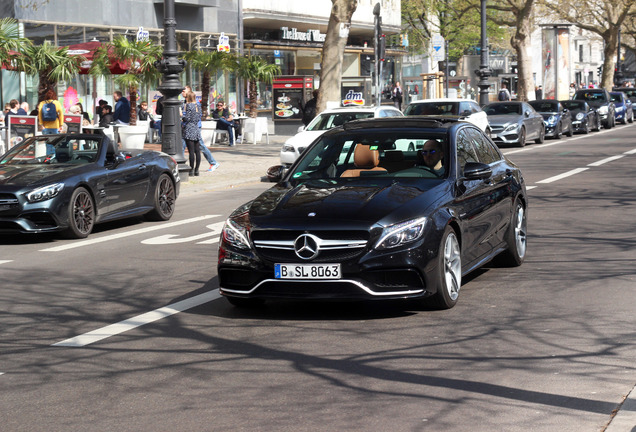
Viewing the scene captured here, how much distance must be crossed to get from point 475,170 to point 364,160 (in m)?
1.00

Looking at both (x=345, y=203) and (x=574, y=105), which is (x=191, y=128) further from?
(x=574, y=105)

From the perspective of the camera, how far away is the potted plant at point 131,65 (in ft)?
91.1

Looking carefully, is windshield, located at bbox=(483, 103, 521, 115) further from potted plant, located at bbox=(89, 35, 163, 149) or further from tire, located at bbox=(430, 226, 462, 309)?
tire, located at bbox=(430, 226, 462, 309)

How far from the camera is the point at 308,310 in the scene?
27.7ft

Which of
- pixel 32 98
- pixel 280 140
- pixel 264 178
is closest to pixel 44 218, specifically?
pixel 264 178

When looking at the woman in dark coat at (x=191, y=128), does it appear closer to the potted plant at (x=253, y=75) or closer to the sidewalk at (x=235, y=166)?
the sidewalk at (x=235, y=166)

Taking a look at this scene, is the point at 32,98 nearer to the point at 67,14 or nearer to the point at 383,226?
the point at 67,14

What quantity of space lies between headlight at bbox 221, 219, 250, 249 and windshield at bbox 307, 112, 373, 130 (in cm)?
1676

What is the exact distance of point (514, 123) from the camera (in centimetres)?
3306

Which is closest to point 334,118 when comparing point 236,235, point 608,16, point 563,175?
point 563,175

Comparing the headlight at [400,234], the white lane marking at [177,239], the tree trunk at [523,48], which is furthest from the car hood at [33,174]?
the tree trunk at [523,48]

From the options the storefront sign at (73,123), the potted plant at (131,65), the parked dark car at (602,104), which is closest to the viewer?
the storefront sign at (73,123)

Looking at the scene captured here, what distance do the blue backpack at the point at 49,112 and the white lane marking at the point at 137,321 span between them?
14.0 meters

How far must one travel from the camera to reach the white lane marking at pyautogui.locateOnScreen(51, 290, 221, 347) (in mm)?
7492
